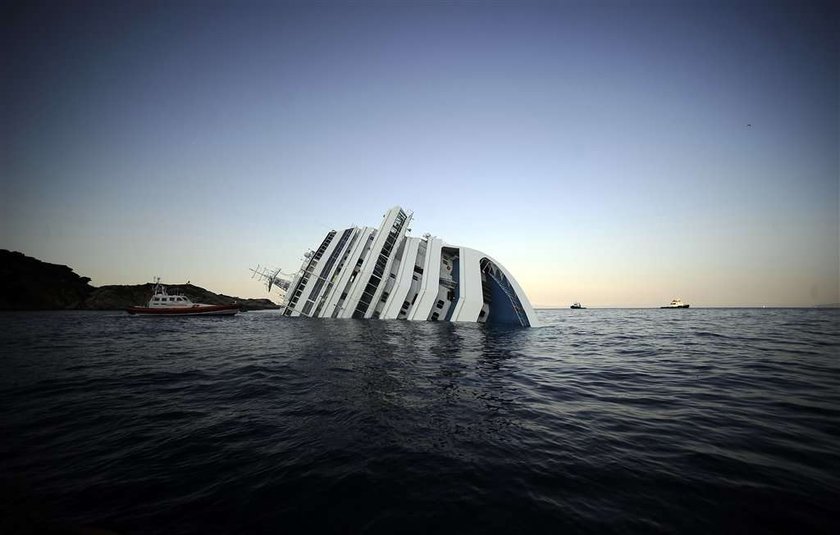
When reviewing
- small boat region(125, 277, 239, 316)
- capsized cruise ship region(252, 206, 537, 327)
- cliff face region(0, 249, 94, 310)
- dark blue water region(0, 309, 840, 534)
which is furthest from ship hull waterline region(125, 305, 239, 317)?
cliff face region(0, 249, 94, 310)

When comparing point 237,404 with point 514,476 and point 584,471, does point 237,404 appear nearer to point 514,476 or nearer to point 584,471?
point 514,476

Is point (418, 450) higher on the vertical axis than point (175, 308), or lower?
lower

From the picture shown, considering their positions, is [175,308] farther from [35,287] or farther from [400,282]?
[35,287]

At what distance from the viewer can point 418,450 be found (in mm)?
4332

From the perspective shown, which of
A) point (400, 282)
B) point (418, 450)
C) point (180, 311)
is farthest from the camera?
point (180, 311)

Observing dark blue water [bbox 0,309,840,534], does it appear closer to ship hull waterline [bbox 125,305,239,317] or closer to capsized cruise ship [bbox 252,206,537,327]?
capsized cruise ship [bbox 252,206,537,327]

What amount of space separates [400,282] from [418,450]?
70.8 feet

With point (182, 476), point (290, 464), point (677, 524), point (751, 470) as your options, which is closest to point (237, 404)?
point (182, 476)

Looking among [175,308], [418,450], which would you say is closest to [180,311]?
[175,308]

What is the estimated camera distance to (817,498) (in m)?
3.29

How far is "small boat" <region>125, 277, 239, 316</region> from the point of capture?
128 feet

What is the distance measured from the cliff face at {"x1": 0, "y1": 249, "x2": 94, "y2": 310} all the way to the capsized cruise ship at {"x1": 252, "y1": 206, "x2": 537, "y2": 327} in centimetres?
10008

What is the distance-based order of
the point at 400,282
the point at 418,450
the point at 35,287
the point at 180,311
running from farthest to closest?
the point at 35,287 < the point at 180,311 < the point at 400,282 < the point at 418,450

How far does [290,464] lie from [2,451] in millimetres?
4236
